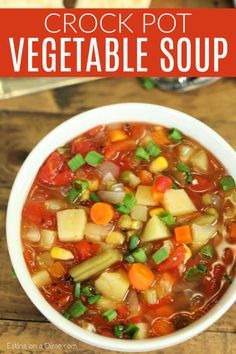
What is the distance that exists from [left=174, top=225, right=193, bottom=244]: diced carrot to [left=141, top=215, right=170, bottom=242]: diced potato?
39 millimetres

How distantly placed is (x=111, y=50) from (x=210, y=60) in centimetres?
47

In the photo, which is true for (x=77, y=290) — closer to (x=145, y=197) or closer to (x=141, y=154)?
(x=145, y=197)

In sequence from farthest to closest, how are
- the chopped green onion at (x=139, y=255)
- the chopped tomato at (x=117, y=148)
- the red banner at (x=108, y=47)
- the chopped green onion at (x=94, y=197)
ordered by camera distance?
the red banner at (x=108, y=47) < the chopped tomato at (x=117, y=148) < the chopped green onion at (x=94, y=197) < the chopped green onion at (x=139, y=255)

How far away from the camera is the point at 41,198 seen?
253 cm

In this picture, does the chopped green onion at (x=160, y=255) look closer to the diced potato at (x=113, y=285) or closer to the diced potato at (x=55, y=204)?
the diced potato at (x=113, y=285)

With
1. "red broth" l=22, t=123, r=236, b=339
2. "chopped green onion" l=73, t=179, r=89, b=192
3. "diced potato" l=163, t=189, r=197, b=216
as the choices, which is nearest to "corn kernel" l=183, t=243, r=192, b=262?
"red broth" l=22, t=123, r=236, b=339

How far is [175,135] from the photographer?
2.59 metres

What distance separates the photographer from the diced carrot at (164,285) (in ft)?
7.82

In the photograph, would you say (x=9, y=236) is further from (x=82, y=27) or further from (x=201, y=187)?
(x=82, y=27)

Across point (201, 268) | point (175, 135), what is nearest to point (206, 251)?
point (201, 268)

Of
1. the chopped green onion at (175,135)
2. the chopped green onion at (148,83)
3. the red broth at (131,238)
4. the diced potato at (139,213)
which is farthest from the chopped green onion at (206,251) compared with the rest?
the chopped green onion at (148,83)

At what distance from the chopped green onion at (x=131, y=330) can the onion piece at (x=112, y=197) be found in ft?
1.54

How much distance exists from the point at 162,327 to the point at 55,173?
732mm

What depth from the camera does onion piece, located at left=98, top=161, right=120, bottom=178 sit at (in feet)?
8.37
